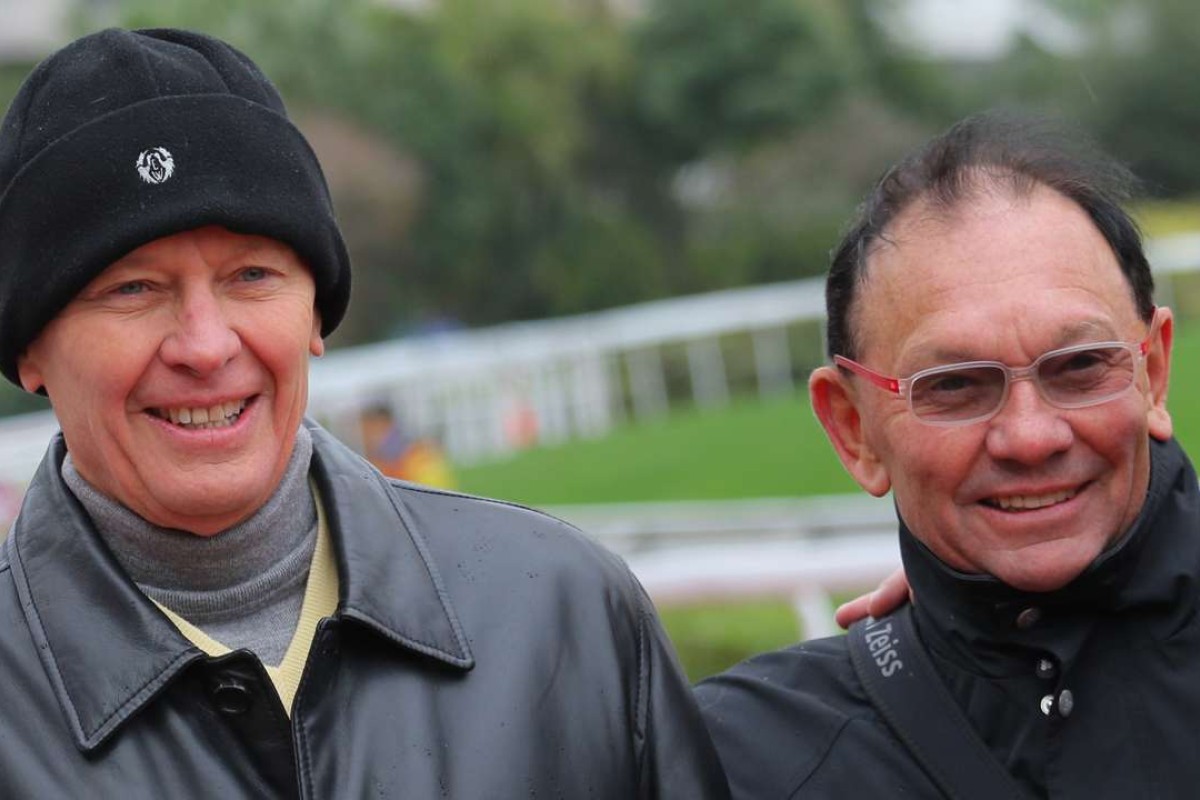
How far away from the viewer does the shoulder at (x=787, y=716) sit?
2623mm

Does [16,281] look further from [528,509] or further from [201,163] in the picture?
[528,509]

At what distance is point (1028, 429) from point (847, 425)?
40 centimetres

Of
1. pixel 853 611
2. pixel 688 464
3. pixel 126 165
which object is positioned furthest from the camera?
pixel 688 464

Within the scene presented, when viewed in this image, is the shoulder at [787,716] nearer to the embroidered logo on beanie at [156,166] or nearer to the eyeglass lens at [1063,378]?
the eyeglass lens at [1063,378]

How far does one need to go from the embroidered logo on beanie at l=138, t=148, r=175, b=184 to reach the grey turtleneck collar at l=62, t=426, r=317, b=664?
Answer: 444mm

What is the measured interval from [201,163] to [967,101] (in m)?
34.4

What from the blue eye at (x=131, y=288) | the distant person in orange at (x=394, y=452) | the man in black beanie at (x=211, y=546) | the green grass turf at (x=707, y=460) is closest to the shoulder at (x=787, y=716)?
the man in black beanie at (x=211, y=546)

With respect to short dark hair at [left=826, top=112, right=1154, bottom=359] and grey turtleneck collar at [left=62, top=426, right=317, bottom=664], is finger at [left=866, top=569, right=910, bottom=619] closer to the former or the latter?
short dark hair at [left=826, top=112, right=1154, bottom=359]

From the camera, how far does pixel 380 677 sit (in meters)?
2.32

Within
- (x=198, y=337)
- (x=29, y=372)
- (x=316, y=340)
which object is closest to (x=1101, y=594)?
(x=316, y=340)

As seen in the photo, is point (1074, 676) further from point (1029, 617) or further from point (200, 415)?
point (200, 415)

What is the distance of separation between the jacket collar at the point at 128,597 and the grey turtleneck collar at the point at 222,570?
0.03 m

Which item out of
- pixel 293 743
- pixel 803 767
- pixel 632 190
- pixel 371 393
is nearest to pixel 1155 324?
pixel 803 767

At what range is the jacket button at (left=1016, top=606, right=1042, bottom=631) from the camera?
245 centimetres
